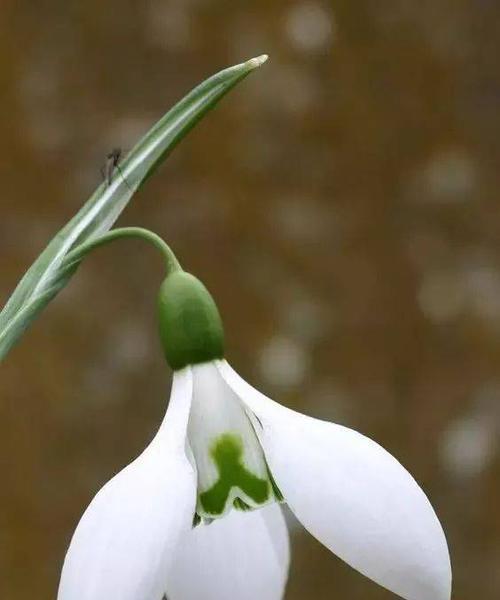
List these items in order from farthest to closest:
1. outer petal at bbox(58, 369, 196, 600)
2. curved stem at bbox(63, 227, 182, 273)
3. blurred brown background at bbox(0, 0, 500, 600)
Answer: blurred brown background at bbox(0, 0, 500, 600), curved stem at bbox(63, 227, 182, 273), outer petal at bbox(58, 369, 196, 600)

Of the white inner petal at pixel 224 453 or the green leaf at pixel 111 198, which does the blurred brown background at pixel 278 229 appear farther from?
the white inner petal at pixel 224 453

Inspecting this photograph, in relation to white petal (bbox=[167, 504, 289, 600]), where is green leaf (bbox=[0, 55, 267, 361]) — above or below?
above

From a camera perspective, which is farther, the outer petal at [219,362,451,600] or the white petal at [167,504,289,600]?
the white petal at [167,504,289,600]

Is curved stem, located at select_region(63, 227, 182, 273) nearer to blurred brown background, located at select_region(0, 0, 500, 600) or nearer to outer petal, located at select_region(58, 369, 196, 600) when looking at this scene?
outer petal, located at select_region(58, 369, 196, 600)

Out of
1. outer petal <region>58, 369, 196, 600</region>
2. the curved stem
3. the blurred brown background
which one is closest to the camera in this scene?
outer petal <region>58, 369, 196, 600</region>

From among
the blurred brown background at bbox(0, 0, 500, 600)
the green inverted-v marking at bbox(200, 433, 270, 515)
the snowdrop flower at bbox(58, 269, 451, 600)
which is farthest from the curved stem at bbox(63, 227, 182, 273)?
the blurred brown background at bbox(0, 0, 500, 600)

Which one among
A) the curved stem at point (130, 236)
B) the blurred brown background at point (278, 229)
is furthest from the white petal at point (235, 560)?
the blurred brown background at point (278, 229)

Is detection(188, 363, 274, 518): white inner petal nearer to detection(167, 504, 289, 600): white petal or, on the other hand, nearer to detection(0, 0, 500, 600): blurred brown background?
detection(167, 504, 289, 600): white petal

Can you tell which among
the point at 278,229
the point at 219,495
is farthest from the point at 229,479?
the point at 278,229
